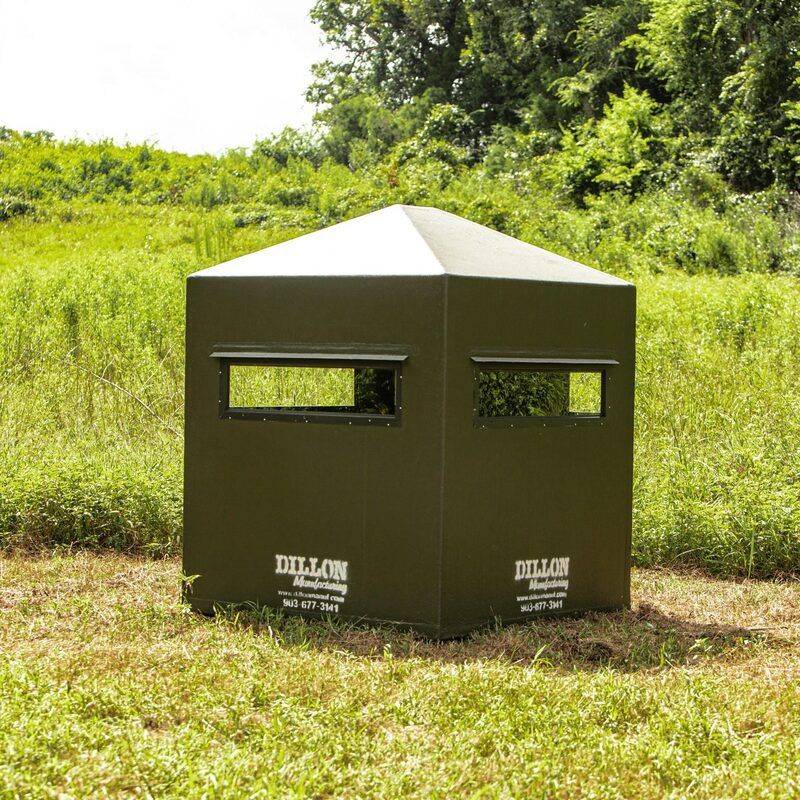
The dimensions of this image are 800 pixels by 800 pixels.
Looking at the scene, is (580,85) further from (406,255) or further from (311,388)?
(406,255)

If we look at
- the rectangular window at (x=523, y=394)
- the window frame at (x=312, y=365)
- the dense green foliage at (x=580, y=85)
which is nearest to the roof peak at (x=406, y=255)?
the window frame at (x=312, y=365)

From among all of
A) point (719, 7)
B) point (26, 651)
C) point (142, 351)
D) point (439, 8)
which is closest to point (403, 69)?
point (439, 8)

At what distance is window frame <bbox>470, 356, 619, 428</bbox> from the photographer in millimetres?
4695

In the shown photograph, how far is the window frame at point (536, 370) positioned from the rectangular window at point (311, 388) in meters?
0.35

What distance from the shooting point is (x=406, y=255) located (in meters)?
4.79

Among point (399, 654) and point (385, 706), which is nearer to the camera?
point (385, 706)

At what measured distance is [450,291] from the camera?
4574mm

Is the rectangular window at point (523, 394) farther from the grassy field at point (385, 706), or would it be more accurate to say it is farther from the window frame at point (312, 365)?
the grassy field at point (385, 706)

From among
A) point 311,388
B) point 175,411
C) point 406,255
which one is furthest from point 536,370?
point 175,411

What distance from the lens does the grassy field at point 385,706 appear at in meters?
3.20

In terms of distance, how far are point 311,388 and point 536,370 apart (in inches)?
177

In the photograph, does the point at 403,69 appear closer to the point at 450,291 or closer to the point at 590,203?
the point at 590,203

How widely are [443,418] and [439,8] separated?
26642mm

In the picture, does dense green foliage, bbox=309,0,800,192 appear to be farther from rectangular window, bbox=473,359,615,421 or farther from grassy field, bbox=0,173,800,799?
rectangular window, bbox=473,359,615,421
